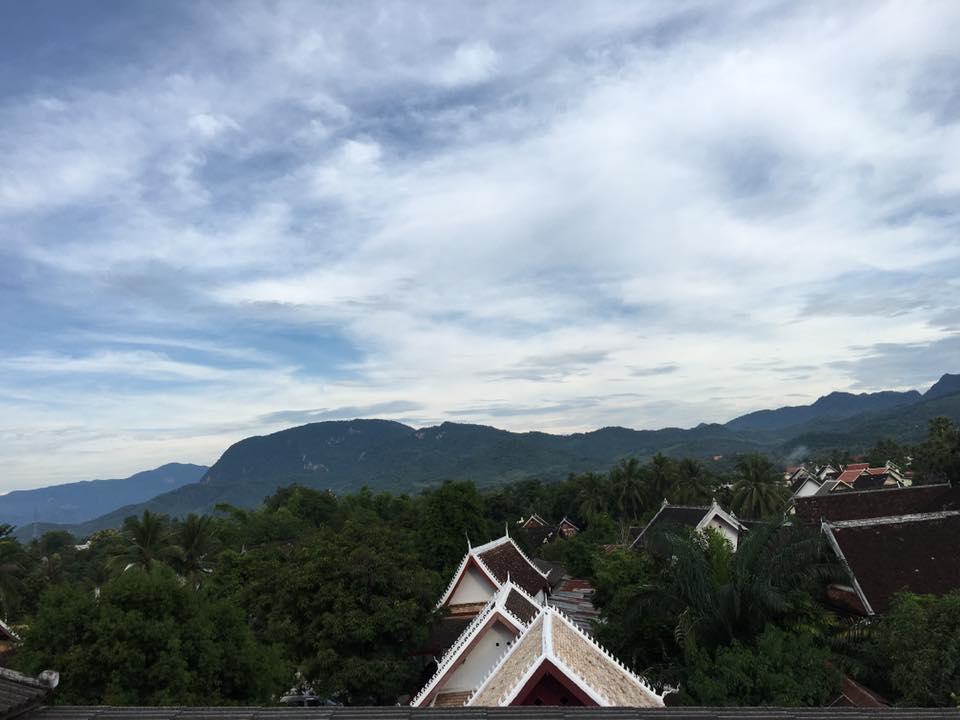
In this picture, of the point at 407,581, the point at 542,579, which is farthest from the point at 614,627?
the point at 542,579

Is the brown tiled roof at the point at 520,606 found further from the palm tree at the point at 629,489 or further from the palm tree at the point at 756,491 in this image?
the palm tree at the point at 629,489

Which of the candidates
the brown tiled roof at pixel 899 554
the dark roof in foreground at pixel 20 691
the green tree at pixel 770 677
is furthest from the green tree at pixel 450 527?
the dark roof in foreground at pixel 20 691

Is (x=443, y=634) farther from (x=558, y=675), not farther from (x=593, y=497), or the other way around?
(x=593, y=497)

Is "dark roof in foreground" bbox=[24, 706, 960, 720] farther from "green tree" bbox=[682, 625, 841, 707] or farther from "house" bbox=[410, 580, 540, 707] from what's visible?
"house" bbox=[410, 580, 540, 707]

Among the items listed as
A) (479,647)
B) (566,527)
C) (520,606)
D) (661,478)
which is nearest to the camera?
(479,647)

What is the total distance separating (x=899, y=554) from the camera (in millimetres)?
21828

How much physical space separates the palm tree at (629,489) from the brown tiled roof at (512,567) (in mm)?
Answer: 40362

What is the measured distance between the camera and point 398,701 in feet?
72.1

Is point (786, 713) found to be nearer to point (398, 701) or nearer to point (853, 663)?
point (853, 663)

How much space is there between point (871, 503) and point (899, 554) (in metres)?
13.6

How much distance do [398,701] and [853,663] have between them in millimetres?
14001

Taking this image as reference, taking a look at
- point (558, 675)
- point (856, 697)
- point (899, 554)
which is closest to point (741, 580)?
point (856, 697)

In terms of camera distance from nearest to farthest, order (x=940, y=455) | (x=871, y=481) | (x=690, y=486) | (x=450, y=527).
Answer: (x=450, y=527)
(x=940, y=455)
(x=690, y=486)
(x=871, y=481)

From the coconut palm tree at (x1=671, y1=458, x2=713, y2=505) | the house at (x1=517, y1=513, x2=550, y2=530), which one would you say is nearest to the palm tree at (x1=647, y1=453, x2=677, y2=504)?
the coconut palm tree at (x1=671, y1=458, x2=713, y2=505)
